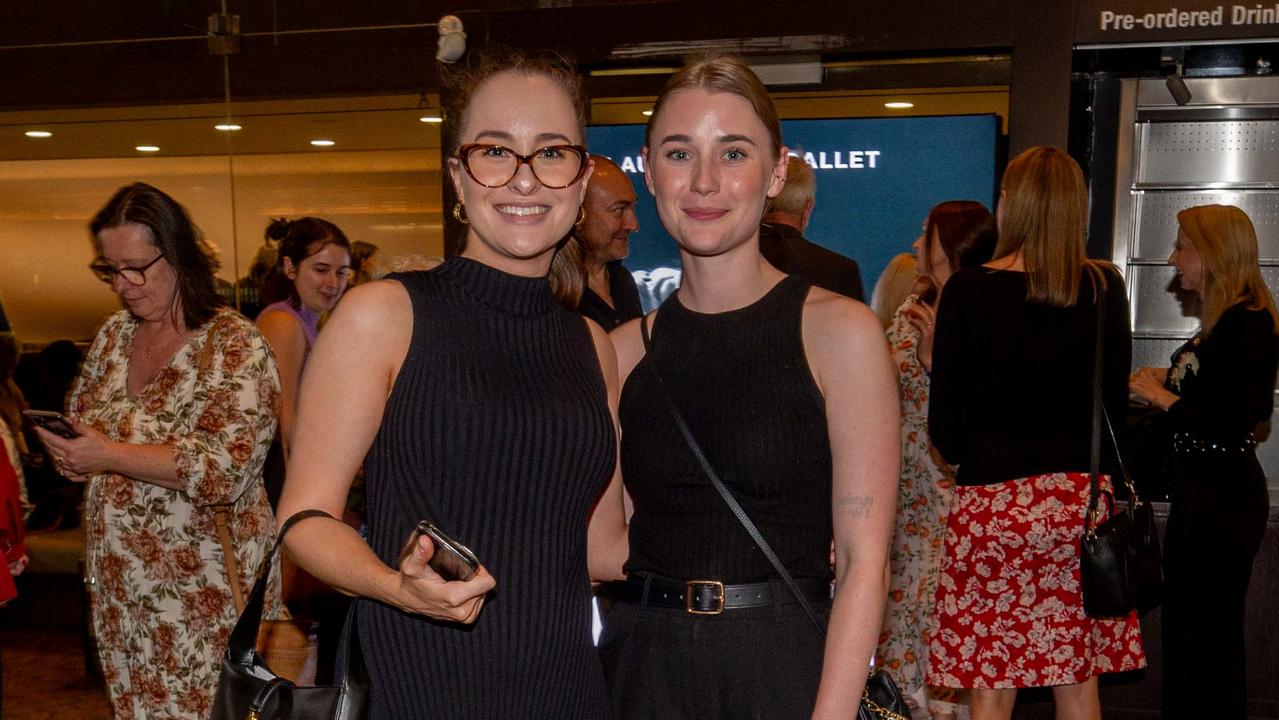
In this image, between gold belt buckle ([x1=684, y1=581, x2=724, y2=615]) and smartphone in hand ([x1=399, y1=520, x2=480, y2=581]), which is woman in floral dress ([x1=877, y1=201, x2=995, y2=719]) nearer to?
gold belt buckle ([x1=684, y1=581, x2=724, y2=615])

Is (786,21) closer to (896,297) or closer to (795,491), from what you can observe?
(896,297)

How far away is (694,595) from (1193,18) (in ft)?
13.2

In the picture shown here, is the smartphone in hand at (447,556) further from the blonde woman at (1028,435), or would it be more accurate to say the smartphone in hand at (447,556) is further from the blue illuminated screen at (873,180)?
the blue illuminated screen at (873,180)

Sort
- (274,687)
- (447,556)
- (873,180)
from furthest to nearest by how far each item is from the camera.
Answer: (873,180), (274,687), (447,556)

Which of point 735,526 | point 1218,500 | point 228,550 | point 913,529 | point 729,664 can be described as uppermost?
point 735,526

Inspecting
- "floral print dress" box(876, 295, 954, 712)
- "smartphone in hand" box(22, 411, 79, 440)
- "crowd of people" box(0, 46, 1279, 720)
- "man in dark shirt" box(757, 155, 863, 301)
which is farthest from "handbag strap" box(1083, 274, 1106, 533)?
"smartphone in hand" box(22, 411, 79, 440)

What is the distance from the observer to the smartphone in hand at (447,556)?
1.36 m

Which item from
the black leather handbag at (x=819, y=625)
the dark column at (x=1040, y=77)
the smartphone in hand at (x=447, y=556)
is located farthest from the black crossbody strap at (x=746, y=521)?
the dark column at (x=1040, y=77)

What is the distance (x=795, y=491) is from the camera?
185cm

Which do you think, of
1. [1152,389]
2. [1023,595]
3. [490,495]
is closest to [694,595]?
[490,495]

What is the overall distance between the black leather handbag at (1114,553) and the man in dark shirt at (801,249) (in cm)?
107

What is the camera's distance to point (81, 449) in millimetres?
2922

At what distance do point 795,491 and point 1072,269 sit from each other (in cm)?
203

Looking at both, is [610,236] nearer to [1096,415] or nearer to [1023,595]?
[1096,415]
